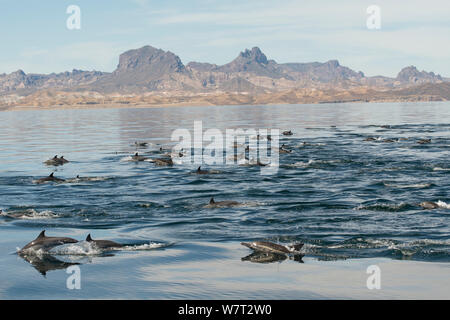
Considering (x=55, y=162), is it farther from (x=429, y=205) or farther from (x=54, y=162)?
(x=429, y=205)

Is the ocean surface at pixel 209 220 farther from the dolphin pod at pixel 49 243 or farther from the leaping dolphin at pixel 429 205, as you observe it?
the dolphin pod at pixel 49 243

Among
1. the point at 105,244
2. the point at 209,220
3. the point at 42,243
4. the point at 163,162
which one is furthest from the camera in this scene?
the point at 163,162

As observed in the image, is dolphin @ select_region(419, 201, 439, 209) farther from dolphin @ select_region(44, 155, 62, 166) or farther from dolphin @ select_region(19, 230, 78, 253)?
dolphin @ select_region(44, 155, 62, 166)

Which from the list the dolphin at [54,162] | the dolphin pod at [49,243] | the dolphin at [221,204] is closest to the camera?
the dolphin pod at [49,243]

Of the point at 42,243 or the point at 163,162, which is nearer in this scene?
the point at 42,243

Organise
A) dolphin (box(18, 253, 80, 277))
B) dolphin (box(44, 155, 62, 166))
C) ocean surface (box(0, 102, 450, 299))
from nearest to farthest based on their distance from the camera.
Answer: ocean surface (box(0, 102, 450, 299))
dolphin (box(18, 253, 80, 277))
dolphin (box(44, 155, 62, 166))

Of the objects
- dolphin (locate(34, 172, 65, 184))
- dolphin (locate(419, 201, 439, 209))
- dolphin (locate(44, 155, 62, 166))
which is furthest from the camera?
dolphin (locate(44, 155, 62, 166))

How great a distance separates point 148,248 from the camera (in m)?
18.1

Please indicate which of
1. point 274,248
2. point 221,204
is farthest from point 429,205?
point 274,248

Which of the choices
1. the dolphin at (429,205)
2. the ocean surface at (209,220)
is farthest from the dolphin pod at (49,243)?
the dolphin at (429,205)

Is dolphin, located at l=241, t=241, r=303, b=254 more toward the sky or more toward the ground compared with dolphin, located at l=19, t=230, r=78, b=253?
more toward the ground

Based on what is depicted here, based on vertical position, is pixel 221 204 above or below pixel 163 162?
below

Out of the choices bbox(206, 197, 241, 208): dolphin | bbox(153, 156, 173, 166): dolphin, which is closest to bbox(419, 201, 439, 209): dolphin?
bbox(206, 197, 241, 208): dolphin
